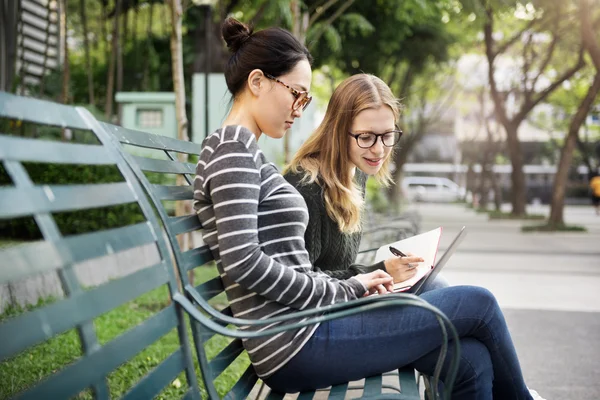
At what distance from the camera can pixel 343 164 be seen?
10.3ft

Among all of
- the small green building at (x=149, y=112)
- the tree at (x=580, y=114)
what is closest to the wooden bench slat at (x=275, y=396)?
the small green building at (x=149, y=112)

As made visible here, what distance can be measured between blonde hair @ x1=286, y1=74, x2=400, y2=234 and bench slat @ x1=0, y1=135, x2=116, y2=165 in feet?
4.06

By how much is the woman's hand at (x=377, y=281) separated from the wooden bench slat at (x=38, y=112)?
1.07 meters

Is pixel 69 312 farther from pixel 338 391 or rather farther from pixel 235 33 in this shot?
pixel 235 33

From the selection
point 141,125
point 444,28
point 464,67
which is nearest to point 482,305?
point 141,125

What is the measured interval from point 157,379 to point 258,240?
53cm

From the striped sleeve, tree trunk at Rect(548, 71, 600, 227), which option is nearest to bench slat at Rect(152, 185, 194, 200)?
the striped sleeve

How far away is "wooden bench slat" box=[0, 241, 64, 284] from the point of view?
129cm

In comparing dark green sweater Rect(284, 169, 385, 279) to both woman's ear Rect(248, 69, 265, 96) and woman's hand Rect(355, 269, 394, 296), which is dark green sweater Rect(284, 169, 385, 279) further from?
woman's ear Rect(248, 69, 265, 96)

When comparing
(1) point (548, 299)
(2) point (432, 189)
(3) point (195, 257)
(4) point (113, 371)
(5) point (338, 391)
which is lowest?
(2) point (432, 189)

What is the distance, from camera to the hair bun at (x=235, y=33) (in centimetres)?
258

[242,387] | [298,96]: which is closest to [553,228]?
[298,96]

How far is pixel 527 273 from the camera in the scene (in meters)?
9.51

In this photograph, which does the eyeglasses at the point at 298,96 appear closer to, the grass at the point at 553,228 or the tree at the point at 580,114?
the tree at the point at 580,114
